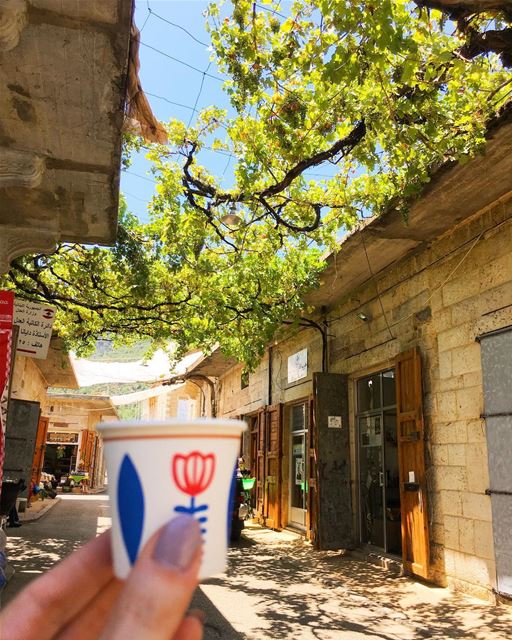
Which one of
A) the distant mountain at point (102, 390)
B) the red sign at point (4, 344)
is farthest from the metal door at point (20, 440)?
the red sign at point (4, 344)

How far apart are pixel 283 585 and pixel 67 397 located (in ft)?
65.3

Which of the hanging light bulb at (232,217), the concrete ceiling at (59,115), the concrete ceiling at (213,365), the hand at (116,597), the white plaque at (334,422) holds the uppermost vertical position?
the hanging light bulb at (232,217)

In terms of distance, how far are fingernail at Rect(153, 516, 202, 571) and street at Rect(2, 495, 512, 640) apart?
3.19m

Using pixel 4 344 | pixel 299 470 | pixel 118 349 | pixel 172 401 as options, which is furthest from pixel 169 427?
pixel 172 401

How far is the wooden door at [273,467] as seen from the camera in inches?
437

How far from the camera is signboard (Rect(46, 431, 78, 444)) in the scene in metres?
25.2

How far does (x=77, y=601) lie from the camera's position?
885mm

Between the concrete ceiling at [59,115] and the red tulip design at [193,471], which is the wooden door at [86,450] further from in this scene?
the red tulip design at [193,471]

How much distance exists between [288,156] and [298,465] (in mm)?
7463

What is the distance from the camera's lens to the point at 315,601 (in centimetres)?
558

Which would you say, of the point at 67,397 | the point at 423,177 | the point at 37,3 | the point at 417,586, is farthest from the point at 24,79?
the point at 67,397

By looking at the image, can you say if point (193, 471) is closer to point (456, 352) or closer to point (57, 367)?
point (456, 352)

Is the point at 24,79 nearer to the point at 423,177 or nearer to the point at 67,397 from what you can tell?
the point at 423,177

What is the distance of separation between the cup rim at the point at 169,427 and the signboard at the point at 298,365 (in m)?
9.86
